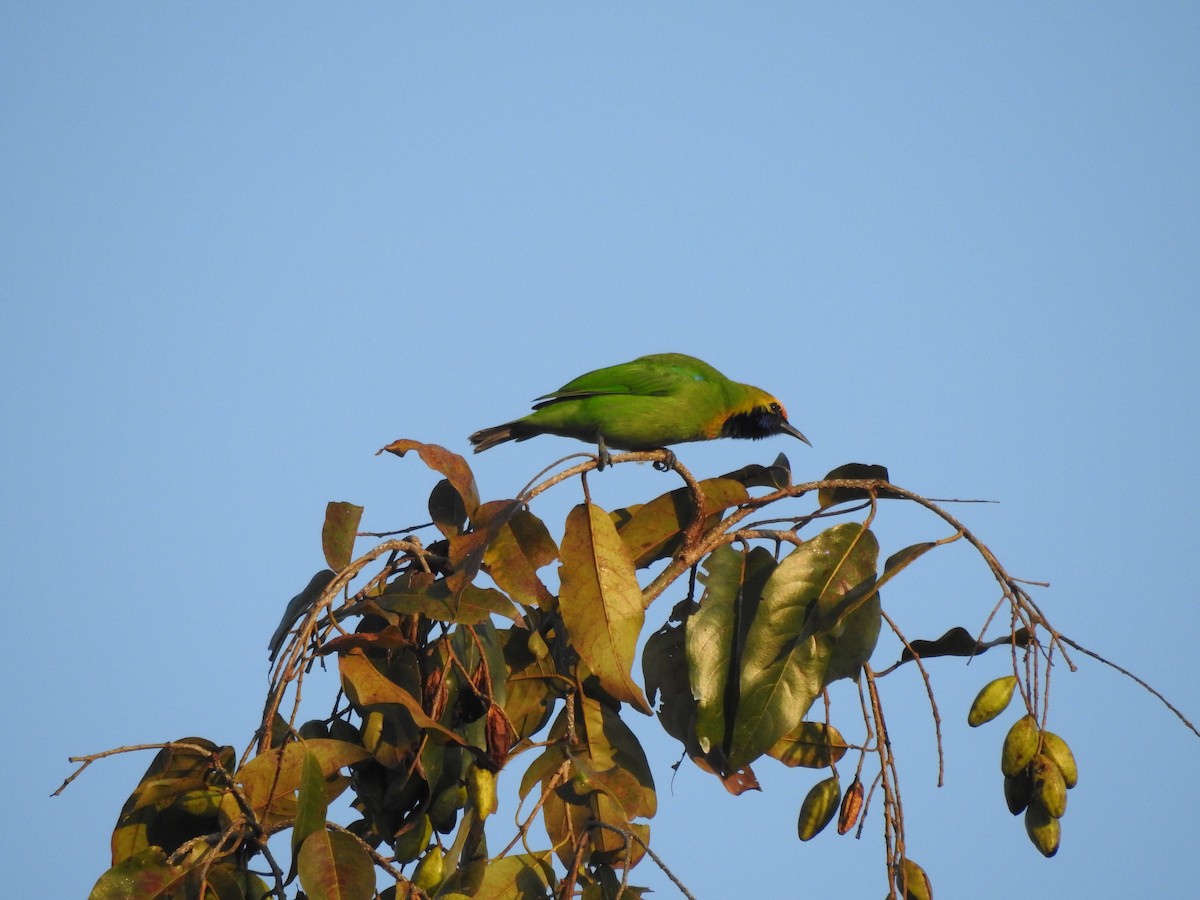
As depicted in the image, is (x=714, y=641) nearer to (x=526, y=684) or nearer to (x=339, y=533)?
(x=526, y=684)

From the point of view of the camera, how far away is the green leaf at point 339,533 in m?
2.95

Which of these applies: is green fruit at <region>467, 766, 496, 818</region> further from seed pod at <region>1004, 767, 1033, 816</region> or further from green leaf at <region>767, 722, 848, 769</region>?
seed pod at <region>1004, 767, 1033, 816</region>

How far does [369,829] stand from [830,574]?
1.30 m

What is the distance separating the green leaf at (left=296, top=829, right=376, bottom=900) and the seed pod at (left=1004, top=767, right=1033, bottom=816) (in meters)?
1.39

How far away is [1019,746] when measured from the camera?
9.02ft

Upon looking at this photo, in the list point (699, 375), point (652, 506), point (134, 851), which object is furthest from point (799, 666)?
point (699, 375)

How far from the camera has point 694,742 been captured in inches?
125

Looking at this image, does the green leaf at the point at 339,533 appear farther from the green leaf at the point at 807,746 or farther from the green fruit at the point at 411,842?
the green leaf at the point at 807,746

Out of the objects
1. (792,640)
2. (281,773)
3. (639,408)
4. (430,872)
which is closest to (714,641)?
(792,640)

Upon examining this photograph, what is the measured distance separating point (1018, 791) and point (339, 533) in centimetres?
165

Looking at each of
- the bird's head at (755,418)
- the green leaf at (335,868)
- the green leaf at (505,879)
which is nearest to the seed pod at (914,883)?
the green leaf at (505,879)

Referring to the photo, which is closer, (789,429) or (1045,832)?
(1045,832)

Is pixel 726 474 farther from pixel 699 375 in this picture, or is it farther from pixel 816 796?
pixel 699 375

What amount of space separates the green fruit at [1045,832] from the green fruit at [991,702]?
0.22m
